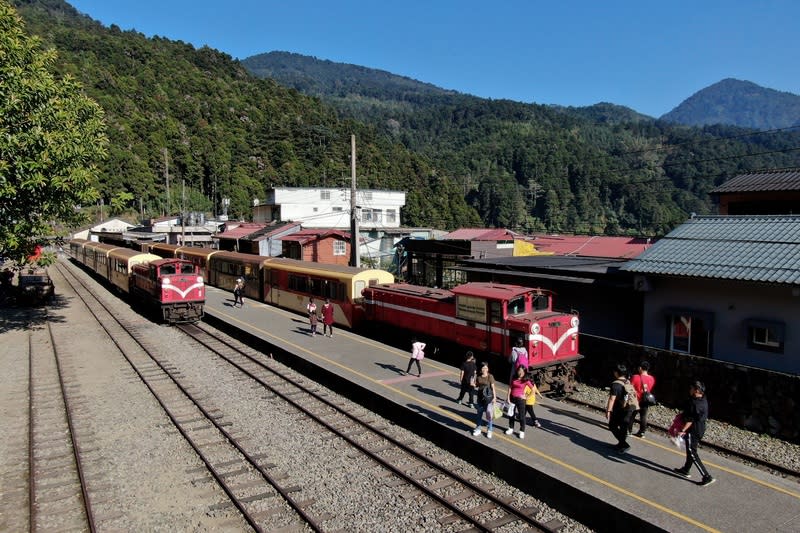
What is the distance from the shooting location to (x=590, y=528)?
8.91 m

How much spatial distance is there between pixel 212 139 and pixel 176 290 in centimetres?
10292

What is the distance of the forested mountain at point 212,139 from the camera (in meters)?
105

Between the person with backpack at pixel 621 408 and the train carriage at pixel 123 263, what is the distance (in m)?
26.8

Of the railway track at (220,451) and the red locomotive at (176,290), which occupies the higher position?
the red locomotive at (176,290)

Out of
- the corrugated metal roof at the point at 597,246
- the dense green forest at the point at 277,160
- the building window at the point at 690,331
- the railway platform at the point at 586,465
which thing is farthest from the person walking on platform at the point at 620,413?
the dense green forest at the point at 277,160

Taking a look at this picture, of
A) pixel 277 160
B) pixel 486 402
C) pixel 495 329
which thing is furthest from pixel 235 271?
pixel 277 160

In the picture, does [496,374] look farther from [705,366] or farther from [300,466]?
[300,466]

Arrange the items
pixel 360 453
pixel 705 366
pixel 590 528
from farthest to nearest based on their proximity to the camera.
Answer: pixel 705 366 < pixel 360 453 < pixel 590 528

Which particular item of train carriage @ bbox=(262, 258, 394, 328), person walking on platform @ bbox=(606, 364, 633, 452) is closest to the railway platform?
person walking on platform @ bbox=(606, 364, 633, 452)

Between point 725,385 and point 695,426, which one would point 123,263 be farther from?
point 695,426

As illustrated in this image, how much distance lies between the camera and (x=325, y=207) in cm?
6500

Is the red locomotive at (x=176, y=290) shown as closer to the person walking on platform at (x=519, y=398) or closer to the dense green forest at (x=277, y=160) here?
the person walking on platform at (x=519, y=398)

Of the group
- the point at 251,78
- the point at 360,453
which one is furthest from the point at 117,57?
the point at 360,453

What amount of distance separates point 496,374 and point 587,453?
5582mm
